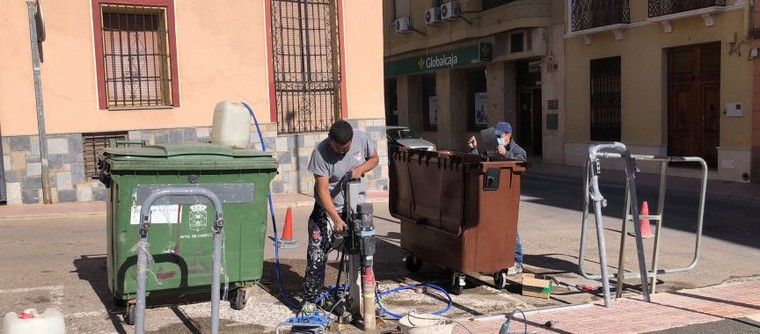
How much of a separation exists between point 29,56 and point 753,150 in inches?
591

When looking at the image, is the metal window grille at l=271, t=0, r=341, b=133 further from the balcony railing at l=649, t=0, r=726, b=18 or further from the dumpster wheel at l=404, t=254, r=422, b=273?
the balcony railing at l=649, t=0, r=726, b=18

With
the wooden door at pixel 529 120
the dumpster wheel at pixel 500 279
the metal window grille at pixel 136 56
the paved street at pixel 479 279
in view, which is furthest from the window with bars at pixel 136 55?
the wooden door at pixel 529 120

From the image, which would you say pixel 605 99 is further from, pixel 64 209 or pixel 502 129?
pixel 64 209

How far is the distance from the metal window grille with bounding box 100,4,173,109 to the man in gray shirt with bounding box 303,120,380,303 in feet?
28.9

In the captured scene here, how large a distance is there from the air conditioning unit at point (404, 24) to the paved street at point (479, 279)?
18.8 metres

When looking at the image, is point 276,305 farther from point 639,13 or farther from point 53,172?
point 639,13

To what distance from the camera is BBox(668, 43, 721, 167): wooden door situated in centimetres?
1708

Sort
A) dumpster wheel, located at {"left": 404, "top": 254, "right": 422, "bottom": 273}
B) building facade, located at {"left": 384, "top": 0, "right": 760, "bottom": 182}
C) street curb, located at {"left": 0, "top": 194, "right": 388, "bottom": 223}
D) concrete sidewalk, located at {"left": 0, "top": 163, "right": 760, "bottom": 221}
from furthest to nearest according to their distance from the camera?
1. building facade, located at {"left": 384, "top": 0, "right": 760, "bottom": 182}
2. concrete sidewalk, located at {"left": 0, "top": 163, "right": 760, "bottom": 221}
3. street curb, located at {"left": 0, "top": 194, "right": 388, "bottom": 223}
4. dumpster wheel, located at {"left": 404, "top": 254, "right": 422, "bottom": 273}

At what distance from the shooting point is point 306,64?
576 inches

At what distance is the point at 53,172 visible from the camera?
12.8 meters

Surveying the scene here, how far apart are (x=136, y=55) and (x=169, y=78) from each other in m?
0.75

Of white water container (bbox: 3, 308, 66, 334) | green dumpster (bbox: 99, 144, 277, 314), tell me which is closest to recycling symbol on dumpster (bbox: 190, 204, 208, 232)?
green dumpster (bbox: 99, 144, 277, 314)

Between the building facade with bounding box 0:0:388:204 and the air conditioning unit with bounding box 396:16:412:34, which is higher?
the air conditioning unit with bounding box 396:16:412:34

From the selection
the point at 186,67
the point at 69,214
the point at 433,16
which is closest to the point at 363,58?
the point at 186,67
